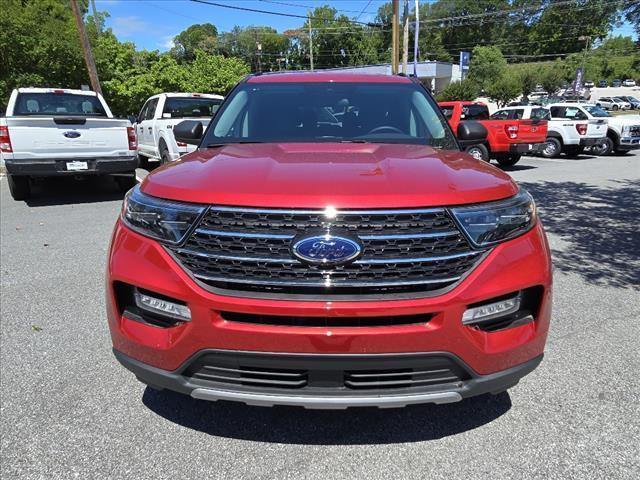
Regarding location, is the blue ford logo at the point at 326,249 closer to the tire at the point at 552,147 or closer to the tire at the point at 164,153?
the tire at the point at 164,153

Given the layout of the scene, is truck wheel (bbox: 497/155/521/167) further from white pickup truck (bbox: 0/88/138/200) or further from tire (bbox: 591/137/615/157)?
white pickup truck (bbox: 0/88/138/200)

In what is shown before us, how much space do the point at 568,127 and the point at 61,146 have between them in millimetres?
14627

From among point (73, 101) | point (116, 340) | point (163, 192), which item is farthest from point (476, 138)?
point (73, 101)

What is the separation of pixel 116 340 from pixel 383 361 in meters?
1.21

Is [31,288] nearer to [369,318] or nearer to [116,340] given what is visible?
[116,340]

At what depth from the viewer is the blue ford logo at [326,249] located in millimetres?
1825

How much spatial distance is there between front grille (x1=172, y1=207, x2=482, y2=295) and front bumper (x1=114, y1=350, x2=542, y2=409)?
0.86ft

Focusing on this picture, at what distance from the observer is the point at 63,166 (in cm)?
788

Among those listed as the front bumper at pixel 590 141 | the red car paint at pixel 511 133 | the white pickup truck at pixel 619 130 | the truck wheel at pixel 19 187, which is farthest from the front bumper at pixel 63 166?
the white pickup truck at pixel 619 130

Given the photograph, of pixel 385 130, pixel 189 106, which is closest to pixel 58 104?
pixel 189 106

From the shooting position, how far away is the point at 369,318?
1.84 m

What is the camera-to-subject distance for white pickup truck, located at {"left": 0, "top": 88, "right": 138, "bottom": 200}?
24.9 feet

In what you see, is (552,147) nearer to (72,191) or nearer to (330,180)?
(72,191)

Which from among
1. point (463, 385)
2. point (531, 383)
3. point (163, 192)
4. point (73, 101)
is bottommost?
point (531, 383)
